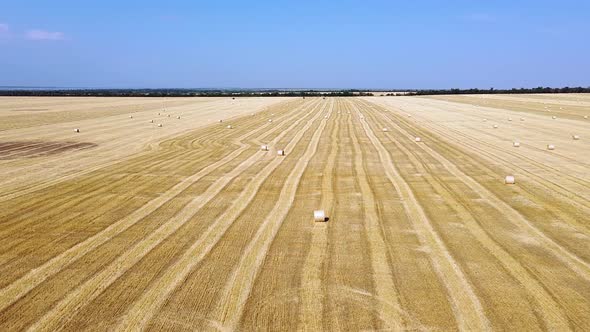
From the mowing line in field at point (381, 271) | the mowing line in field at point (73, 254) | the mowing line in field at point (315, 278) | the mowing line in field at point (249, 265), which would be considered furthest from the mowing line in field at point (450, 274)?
the mowing line in field at point (73, 254)

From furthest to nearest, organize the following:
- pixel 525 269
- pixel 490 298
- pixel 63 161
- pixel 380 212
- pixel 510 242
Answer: pixel 63 161
pixel 380 212
pixel 510 242
pixel 525 269
pixel 490 298

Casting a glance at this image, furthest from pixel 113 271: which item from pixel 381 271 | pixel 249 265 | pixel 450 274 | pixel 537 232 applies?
pixel 537 232

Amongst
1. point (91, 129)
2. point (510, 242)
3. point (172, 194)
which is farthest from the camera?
point (91, 129)

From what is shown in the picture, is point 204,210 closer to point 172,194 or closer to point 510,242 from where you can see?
point 172,194

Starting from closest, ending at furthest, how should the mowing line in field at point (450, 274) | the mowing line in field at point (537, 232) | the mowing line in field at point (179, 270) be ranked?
the mowing line in field at point (450, 274) < the mowing line in field at point (179, 270) < the mowing line in field at point (537, 232)

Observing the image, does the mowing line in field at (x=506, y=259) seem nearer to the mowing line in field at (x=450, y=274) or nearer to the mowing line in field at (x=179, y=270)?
the mowing line in field at (x=450, y=274)

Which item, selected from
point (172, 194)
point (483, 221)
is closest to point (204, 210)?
point (172, 194)
